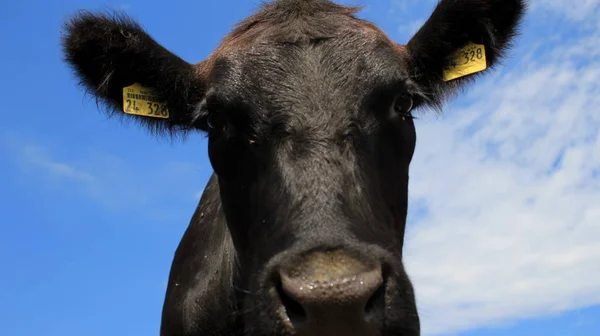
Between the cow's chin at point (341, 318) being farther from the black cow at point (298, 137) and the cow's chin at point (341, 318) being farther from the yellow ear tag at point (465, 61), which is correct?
the yellow ear tag at point (465, 61)

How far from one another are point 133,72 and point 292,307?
3.50 m

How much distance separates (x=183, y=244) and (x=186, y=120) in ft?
6.47

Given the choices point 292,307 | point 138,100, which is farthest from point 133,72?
point 292,307

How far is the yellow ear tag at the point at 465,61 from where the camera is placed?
23.7ft

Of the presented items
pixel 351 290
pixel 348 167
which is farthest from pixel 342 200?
pixel 351 290

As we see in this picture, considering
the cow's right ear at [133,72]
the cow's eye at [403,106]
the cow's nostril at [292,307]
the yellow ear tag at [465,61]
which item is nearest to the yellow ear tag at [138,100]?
the cow's right ear at [133,72]

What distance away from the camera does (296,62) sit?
20.0 ft

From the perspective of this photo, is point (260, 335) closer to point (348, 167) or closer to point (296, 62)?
point (348, 167)

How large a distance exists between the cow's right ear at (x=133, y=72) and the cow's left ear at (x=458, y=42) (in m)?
2.03

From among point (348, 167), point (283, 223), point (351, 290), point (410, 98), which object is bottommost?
point (351, 290)

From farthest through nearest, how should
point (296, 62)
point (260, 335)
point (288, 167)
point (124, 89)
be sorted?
point (124, 89)
point (296, 62)
point (288, 167)
point (260, 335)

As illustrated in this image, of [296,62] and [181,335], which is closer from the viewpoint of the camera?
[296,62]

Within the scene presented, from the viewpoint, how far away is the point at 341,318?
423 centimetres

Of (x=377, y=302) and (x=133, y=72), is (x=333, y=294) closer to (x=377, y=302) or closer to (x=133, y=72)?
(x=377, y=302)
